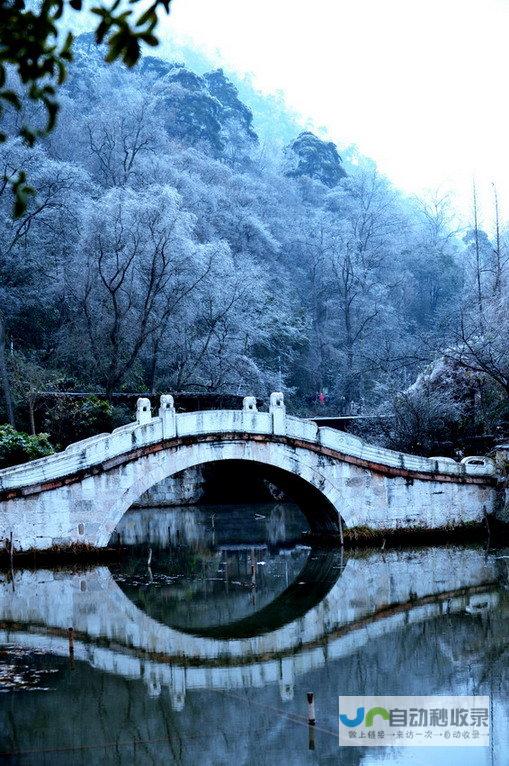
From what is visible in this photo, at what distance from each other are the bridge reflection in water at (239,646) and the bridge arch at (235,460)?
3.44ft

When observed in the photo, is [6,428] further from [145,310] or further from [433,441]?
[433,441]

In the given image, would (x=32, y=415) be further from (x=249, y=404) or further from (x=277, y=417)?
(x=277, y=417)

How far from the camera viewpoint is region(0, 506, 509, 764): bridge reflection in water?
10.0 metres

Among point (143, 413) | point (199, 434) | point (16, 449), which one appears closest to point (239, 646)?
point (199, 434)

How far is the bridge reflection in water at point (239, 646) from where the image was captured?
1002 cm

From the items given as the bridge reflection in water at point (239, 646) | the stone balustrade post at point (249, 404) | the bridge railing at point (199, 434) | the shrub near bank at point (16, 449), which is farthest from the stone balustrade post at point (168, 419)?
the shrub near bank at point (16, 449)

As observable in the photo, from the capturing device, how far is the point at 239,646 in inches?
558

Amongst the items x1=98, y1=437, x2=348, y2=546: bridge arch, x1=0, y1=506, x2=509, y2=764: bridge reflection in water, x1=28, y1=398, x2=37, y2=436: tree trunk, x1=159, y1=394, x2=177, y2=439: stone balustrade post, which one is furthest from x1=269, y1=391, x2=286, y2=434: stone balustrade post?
x1=28, y1=398, x2=37, y2=436: tree trunk

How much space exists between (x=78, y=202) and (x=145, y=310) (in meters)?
8.51

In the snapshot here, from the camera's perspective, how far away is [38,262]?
35375mm

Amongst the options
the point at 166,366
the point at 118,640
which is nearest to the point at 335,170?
the point at 166,366

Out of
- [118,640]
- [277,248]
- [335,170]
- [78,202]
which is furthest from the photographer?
[335,170]

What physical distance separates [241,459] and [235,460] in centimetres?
23

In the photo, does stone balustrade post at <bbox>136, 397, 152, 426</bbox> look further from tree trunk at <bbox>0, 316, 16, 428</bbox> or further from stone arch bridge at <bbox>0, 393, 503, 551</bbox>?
tree trunk at <bbox>0, 316, 16, 428</bbox>
